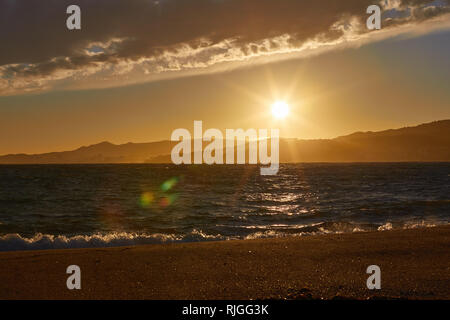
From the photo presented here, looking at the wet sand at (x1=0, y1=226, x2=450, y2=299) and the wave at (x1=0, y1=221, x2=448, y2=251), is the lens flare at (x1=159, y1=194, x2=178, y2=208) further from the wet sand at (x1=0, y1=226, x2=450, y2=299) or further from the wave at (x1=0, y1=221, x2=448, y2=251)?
the wet sand at (x1=0, y1=226, x2=450, y2=299)

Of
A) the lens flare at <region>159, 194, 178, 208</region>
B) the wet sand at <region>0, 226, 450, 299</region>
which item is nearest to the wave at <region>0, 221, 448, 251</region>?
the wet sand at <region>0, 226, 450, 299</region>

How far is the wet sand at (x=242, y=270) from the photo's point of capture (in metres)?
7.52

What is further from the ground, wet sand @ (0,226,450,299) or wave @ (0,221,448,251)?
wet sand @ (0,226,450,299)

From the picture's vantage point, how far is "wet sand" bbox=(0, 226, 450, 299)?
7516 mm

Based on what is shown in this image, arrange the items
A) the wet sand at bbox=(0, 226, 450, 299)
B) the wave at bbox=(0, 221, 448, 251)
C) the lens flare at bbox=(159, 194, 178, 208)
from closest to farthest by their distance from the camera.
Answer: the wet sand at bbox=(0, 226, 450, 299)
the wave at bbox=(0, 221, 448, 251)
the lens flare at bbox=(159, 194, 178, 208)

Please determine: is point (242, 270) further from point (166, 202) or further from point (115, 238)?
point (166, 202)

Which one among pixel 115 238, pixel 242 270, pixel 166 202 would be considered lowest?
pixel 115 238

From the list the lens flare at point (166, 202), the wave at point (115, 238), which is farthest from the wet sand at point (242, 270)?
the lens flare at point (166, 202)

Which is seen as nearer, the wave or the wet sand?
the wet sand

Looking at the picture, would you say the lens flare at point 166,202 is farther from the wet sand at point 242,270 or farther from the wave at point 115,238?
the wet sand at point 242,270

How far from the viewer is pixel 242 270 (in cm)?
919

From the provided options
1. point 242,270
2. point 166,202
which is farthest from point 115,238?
point 166,202

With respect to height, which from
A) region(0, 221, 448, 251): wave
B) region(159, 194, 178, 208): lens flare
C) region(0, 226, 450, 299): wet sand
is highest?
region(159, 194, 178, 208): lens flare

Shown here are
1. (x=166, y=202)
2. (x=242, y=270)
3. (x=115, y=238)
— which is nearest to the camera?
(x=242, y=270)
